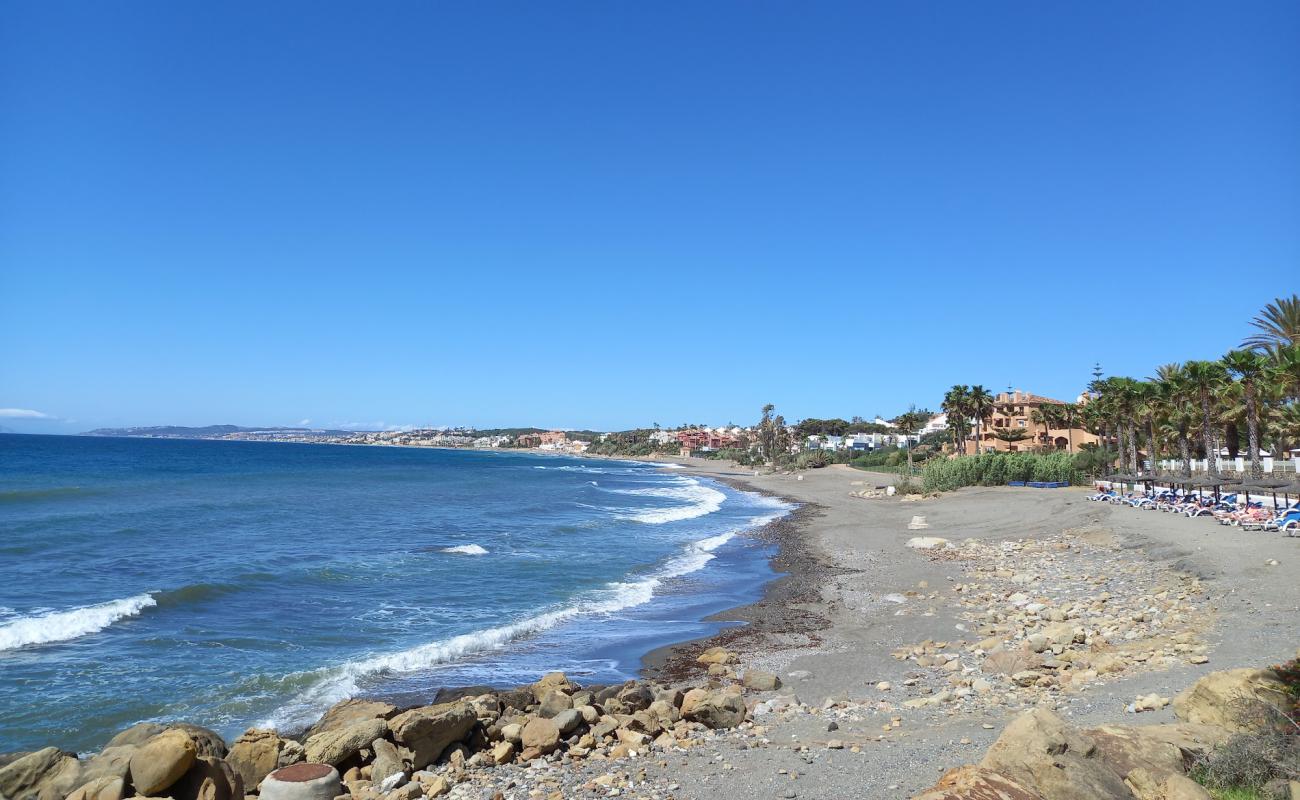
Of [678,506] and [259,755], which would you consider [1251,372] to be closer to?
[678,506]

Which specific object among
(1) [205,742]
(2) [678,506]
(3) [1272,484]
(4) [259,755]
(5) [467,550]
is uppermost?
(3) [1272,484]

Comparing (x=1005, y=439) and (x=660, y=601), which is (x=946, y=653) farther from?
(x=1005, y=439)

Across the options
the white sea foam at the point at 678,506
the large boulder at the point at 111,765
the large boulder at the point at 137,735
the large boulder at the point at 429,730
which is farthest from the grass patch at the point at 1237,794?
the white sea foam at the point at 678,506

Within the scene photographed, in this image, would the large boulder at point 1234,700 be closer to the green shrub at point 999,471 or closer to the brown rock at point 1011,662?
the brown rock at point 1011,662

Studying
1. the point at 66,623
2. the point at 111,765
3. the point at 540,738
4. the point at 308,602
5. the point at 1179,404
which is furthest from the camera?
the point at 1179,404

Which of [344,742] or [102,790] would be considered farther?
[344,742]

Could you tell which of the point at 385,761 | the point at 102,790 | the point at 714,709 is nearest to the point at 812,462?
the point at 714,709

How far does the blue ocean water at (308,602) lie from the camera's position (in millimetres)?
13102

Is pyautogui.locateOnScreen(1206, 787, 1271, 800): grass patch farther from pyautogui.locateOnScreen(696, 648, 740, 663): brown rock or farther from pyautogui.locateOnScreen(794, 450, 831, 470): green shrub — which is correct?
pyautogui.locateOnScreen(794, 450, 831, 470): green shrub

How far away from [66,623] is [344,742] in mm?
12122

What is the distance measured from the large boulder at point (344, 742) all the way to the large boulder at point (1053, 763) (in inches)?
285

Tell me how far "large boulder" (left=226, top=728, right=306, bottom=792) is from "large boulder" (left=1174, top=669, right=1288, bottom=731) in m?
10.2

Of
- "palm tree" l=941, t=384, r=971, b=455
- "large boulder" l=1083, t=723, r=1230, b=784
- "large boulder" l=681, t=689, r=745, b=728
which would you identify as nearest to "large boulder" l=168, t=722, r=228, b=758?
"large boulder" l=681, t=689, r=745, b=728

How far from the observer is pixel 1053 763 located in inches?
227
